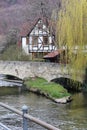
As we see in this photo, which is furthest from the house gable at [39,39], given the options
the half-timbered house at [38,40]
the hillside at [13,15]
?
the hillside at [13,15]

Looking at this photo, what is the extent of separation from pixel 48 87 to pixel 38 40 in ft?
57.2

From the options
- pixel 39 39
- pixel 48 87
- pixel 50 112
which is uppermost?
pixel 39 39

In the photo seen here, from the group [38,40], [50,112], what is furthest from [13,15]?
[50,112]

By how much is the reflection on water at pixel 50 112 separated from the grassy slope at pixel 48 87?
28.9 inches

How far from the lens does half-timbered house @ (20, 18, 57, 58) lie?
140 feet

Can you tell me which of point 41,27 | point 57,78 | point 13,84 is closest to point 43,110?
point 57,78

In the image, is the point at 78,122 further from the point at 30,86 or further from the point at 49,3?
the point at 49,3

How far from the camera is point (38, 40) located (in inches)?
1721

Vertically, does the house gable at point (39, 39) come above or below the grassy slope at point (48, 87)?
above

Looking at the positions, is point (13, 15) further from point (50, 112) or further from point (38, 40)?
point (50, 112)

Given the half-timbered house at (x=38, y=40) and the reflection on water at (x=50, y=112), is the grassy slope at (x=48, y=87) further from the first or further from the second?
the half-timbered house at (x=38, y=40)

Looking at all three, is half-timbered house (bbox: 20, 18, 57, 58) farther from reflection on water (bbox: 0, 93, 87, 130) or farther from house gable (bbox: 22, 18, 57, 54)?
reflection on water (bbox: 0, 93, 87, 130)

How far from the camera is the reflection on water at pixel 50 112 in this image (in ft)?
51.5

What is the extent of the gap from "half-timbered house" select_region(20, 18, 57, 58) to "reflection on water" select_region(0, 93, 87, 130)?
1631 cm
